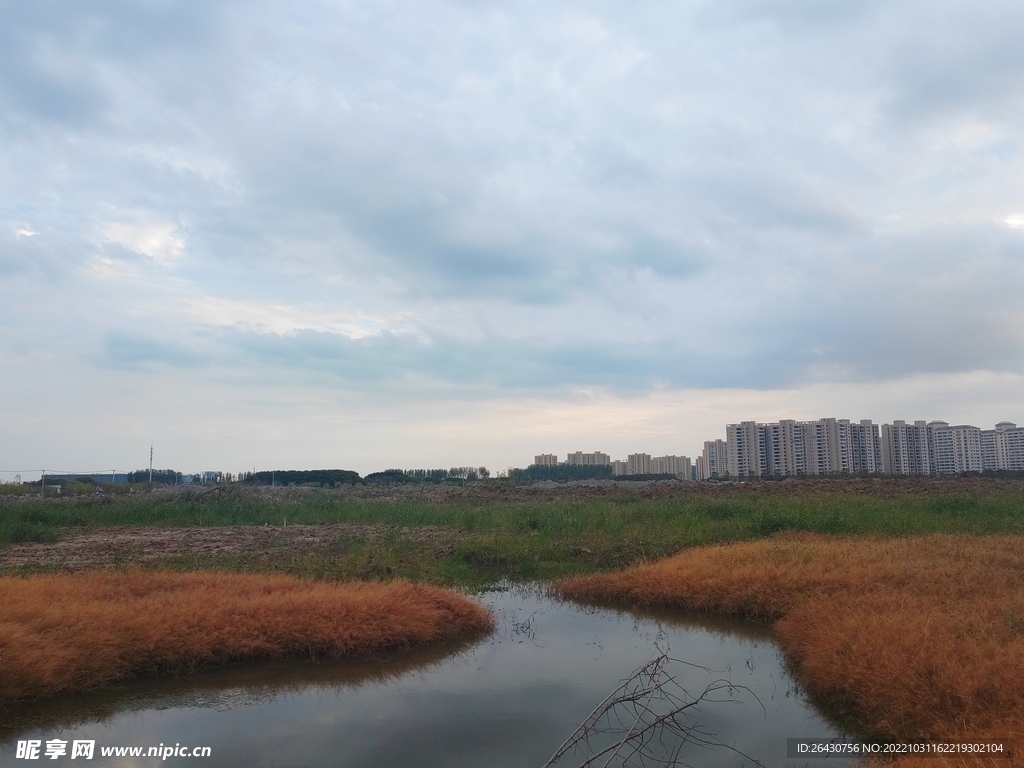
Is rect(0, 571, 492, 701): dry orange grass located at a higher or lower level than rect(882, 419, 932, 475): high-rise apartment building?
lower

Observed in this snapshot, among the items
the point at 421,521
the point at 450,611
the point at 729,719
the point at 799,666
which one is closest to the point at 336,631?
the point at 450,611

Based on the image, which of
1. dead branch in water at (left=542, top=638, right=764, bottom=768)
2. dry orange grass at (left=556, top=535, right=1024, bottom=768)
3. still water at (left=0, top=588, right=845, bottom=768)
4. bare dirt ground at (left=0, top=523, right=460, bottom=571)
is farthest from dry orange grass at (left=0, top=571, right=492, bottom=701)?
bare dirt ground at (left=0, top=523, right=460, bottom=571)

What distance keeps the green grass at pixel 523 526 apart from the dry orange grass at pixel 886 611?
195cm

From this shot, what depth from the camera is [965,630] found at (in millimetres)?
6742

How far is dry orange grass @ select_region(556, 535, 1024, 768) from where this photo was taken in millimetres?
5406

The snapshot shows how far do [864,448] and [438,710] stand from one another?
2850 inches

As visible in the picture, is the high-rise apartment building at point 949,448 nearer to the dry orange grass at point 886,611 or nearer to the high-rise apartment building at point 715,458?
the high-rise apartment building at point 715,458

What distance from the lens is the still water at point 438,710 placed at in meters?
5.62

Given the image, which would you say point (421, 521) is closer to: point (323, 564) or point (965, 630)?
point (323, 564)

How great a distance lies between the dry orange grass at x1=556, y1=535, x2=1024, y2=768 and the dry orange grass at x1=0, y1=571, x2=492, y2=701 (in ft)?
12.1

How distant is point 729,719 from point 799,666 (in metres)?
1.68

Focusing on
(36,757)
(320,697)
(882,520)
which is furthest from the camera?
(882,520)

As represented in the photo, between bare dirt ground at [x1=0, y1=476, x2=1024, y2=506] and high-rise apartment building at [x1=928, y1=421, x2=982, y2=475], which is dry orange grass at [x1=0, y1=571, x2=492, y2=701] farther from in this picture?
high-rise apartment building at [x1=928, y1=421, x2=982, y2=475]

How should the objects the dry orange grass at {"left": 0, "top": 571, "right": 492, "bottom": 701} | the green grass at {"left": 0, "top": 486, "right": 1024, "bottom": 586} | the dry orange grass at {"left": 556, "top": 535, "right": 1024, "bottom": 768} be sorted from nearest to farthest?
1. the dry orange grass at {"left": 556, "top": 535, "right": 1024, "bottom": 768}
2. the dry orange grass at {"left": 0, "top": 571, "right": 492, "bottom": 701}
3. the green grass at {"left": 0, "top": 486, "right": 1024, "bottom": 586}
